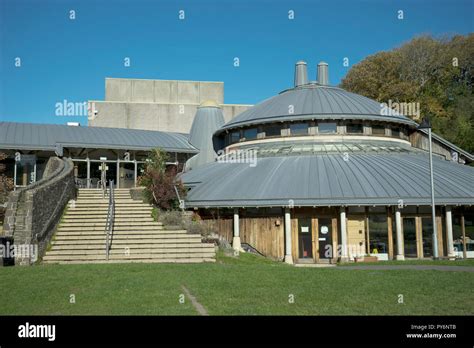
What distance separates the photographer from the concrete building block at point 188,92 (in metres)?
59.0

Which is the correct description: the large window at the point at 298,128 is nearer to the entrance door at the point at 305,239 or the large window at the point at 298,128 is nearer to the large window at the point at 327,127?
the large window at the point at 327,127

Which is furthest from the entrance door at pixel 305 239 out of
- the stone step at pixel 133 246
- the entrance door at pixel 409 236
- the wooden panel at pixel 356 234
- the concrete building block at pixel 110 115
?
the concrete building block at pixel 110 115

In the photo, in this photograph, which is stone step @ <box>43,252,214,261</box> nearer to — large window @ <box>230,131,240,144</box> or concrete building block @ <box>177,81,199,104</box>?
large window @ <box>230,131,240,144</box>

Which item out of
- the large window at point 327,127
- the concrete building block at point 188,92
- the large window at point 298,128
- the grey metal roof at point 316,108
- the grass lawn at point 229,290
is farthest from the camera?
the concrete building block at point 188,92

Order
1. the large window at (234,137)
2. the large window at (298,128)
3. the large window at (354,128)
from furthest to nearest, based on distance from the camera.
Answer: the large window at (234,137) → the large window at (298,128) → the large window at (354,128)

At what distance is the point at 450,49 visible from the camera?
61.3m

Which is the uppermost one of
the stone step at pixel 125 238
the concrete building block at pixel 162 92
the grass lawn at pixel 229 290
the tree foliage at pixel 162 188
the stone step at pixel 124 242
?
the concrete building block at pixel 162 92

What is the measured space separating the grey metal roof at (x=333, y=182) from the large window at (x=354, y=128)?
2.38 metres

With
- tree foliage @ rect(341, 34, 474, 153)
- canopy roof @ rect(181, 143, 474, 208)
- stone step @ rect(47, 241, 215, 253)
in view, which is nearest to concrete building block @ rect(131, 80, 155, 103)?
tree foliage @ rect(341, 34, 474, 153)

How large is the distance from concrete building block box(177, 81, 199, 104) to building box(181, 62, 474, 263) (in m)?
29.4

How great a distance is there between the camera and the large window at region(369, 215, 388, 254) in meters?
24.1

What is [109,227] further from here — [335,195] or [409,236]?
[409,236]

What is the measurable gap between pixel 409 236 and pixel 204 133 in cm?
1984
